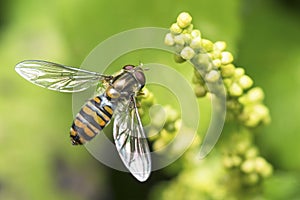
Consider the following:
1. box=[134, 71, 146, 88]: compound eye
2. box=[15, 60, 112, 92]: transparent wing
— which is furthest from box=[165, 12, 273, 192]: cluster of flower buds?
box=[15, 60, 112, 92]: transparent wing

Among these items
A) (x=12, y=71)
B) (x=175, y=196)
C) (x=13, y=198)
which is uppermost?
(x=12, y=71)

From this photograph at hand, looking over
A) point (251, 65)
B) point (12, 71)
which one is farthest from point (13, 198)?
point (251, 65)

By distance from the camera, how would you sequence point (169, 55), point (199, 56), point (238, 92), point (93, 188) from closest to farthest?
point (199, 56) → point (238, 92) → point (169, 55) → point (93, 188)

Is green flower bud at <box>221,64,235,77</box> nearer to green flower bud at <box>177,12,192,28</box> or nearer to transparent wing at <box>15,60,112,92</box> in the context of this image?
green flower bud at <box>177,12,192,28</box>

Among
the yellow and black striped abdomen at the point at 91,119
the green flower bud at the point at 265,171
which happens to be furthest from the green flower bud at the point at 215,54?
the green flower bud at the point at 265,171

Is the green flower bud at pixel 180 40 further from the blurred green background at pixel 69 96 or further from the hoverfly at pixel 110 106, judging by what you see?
the blurred green background at pixel 69 96

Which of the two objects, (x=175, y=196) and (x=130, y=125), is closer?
(x=130, y=125)

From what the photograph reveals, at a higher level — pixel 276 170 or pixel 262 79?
pixel 262 79

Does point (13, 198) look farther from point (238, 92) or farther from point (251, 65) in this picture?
point (238, 92)
